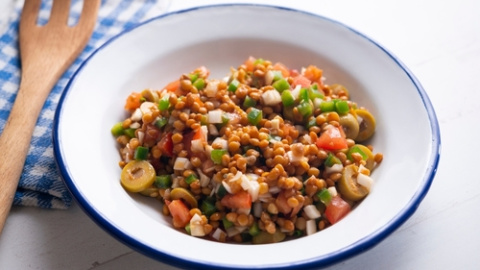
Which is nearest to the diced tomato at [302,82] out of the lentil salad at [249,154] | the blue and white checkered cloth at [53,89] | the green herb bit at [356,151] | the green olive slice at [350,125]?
the lentil salad at [249,154]

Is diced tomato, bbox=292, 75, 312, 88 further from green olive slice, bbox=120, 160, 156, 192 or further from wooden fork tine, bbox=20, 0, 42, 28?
wooden fork tine, bbox=20, 0, 42, 28

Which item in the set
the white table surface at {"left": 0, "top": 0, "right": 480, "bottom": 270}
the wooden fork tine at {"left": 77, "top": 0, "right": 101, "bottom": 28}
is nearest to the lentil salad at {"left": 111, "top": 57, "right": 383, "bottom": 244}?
the white table surface at {"left": 0, "top": 0, "right": 480, "bottom": 270}

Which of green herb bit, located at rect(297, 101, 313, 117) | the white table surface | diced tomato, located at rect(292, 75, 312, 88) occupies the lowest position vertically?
the white table surface

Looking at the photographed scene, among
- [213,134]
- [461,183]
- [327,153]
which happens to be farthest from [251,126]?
[461,183]

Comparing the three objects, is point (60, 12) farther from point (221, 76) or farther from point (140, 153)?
point (140, 153)

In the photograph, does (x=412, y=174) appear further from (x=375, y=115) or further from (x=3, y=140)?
(x=3, y=140)

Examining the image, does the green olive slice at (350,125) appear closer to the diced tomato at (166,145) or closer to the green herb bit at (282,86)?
the green herb bit at (282,86)

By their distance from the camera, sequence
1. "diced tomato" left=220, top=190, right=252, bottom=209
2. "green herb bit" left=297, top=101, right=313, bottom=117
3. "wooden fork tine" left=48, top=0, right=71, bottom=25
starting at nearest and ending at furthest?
1. "diced tomato" left=220, top=190, right=252, bottom=209
2. "green herb bit" left=297, top=101, right=313, bottom=117
3. "wooden fork tine" left=48, top=0, right=71, bottom=25
